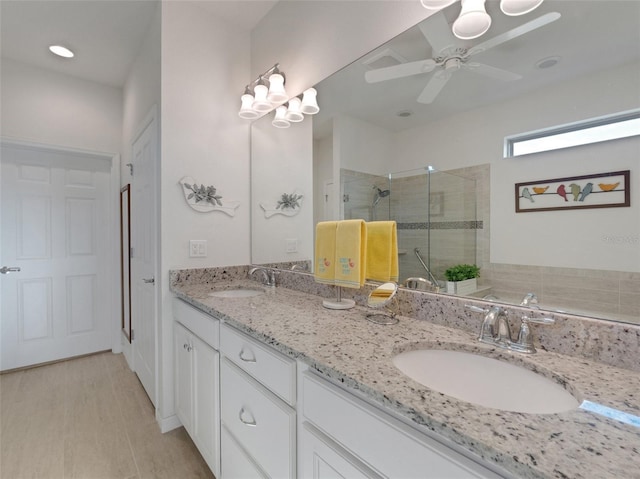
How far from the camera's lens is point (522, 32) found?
0.95 m

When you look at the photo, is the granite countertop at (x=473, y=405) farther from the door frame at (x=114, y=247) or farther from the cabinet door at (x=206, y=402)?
the door frame at (x=114, y=247)

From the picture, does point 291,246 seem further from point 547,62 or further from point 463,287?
point 547,62

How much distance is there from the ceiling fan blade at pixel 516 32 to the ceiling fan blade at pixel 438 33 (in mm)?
100

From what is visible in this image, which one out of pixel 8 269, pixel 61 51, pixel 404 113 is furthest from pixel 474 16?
pixel 8 269

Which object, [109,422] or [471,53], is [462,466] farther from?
[109,422]

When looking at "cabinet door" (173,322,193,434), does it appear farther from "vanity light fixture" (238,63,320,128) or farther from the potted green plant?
"vanity light fixture" (238,63,320,128)

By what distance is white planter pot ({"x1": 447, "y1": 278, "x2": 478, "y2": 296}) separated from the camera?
1.06 meters

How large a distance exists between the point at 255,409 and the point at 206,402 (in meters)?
0.50

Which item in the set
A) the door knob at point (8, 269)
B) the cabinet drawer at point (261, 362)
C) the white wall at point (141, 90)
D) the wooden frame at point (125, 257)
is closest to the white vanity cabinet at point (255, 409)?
the cabinet drawer at point (261, 362)

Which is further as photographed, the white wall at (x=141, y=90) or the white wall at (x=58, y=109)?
the white wall at (x=58, y=109)

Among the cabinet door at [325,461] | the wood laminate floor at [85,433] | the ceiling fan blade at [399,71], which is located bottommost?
the wood laminate floor at [85,433]

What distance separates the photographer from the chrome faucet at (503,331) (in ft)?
2.74

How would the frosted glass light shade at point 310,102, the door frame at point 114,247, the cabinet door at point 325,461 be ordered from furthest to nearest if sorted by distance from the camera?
the door frame at point 114,247 → the frosted glass light shade at point 310,102 → the cabinet door at point 325,461

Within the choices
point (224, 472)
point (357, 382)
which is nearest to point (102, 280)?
point (224, 472)
